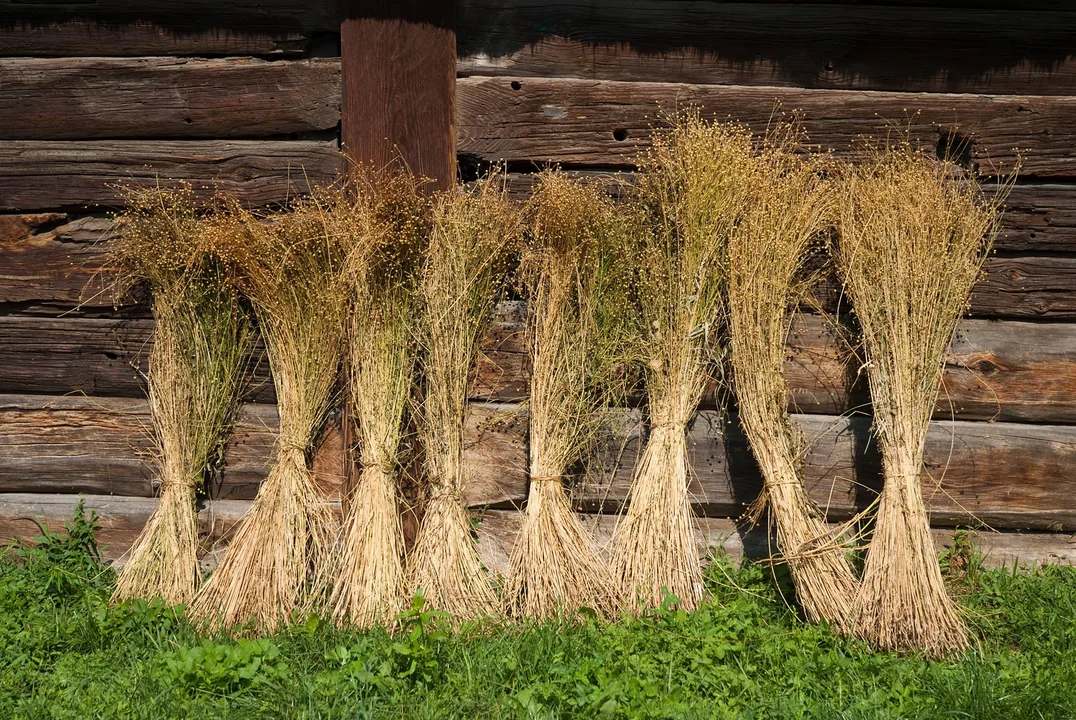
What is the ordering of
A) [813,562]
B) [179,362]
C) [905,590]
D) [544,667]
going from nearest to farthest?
[544,667], [905,590], [813,562], [179,362]

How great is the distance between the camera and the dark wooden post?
3.13m

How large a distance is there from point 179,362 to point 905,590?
279 centimetres

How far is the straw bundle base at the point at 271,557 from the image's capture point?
3.01 metres

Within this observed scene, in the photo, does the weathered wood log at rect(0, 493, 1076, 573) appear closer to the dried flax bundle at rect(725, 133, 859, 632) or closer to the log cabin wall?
the log cabin wall

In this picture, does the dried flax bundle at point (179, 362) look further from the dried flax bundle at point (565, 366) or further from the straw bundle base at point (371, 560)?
the dried flax bundle at point (565, 366)

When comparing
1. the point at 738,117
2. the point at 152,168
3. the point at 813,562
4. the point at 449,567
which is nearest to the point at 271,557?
the point at 449,567

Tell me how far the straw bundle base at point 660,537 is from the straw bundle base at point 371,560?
0.82 meters

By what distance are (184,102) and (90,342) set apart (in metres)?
1.05

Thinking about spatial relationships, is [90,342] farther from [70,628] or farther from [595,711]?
[595,711]

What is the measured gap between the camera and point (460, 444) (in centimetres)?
313

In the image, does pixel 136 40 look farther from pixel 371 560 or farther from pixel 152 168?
pixel 371 560

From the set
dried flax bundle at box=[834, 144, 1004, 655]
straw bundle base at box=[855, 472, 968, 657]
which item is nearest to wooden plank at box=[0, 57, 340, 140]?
dried flax bundle at box=[834, 144, 1004, 655]

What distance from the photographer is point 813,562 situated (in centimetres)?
299

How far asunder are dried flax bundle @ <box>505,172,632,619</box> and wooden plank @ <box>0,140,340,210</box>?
0.96 metres
